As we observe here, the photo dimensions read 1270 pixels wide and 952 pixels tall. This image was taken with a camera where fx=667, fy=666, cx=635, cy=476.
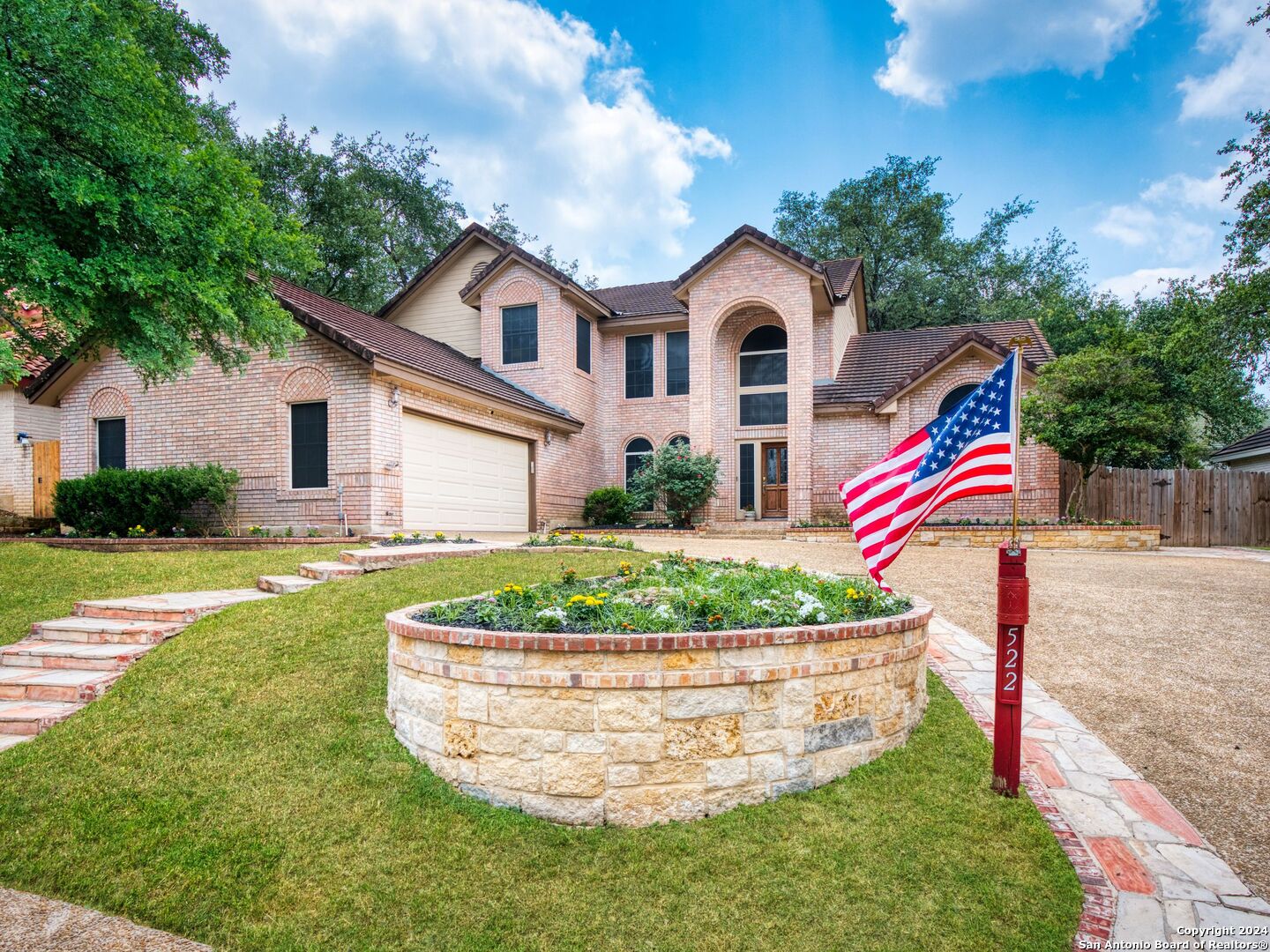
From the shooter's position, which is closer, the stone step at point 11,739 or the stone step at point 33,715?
the stone step at point 11,739

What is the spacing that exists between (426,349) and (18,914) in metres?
14.9

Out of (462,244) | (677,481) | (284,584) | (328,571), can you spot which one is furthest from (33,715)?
(462,244)

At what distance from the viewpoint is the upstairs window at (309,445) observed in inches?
507

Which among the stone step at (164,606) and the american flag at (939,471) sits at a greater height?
the american flag at (939,471)

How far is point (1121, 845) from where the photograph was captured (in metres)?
3.41

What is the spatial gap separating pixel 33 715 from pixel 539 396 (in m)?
14.3

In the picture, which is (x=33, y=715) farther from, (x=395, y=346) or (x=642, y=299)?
(x=642, y=299)

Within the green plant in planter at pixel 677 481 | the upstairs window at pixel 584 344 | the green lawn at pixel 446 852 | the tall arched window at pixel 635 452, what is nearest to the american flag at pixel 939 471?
the green lawn at pixel 446 852

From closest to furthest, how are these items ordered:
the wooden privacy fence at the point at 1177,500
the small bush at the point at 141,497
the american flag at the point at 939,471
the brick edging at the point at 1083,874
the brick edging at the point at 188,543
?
the brick edging at the point at 1083,874
the american flag at the point at 939,471
the brick edging at the point at 188,543
the small bush at the point at 141,497
the wooden privacy fence at the point at 1177,500

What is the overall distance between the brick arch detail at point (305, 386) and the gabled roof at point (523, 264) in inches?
277

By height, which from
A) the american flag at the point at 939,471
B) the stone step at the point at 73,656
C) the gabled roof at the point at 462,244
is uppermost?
the gabled roof at the point at 462,244

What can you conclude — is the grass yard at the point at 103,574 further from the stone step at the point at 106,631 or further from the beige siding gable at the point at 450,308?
the beige siding gable at the point at 450,308

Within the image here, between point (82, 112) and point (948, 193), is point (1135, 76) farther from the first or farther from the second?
point (82, 112)

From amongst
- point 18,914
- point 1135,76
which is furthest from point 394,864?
point 1135,76
